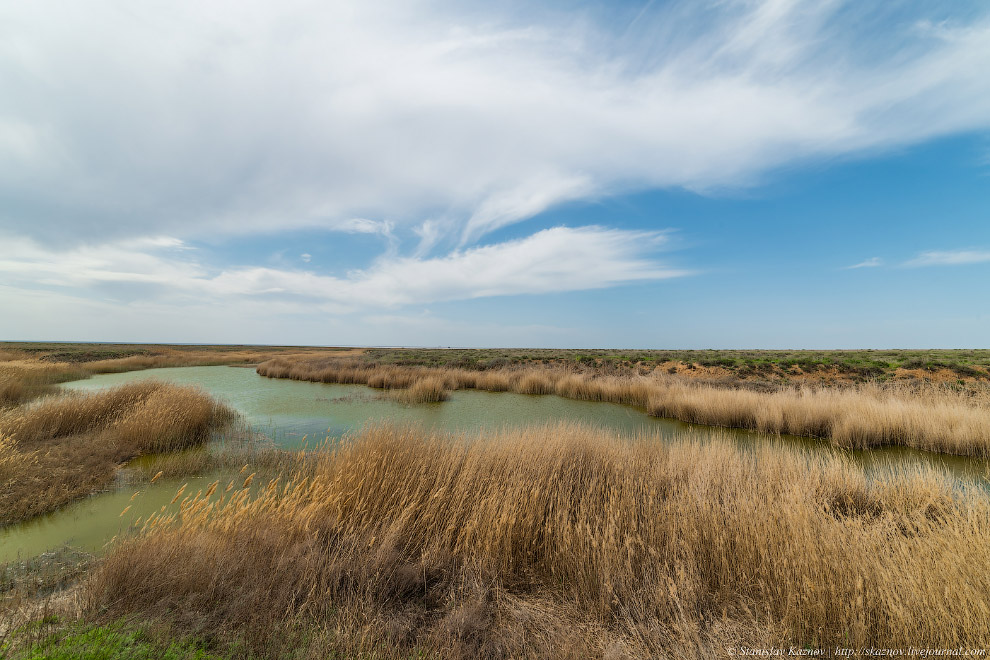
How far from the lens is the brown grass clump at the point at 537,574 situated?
235 centimetres

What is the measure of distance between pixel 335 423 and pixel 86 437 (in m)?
5.21

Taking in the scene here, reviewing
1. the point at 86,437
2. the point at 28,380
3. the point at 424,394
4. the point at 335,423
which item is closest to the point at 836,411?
the point at 424,394

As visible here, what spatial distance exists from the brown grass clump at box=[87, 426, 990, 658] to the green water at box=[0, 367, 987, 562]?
2481 mm

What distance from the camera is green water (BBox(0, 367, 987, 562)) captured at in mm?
4648

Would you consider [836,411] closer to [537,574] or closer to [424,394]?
[537,574]

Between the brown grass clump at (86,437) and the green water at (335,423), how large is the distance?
0.52 m

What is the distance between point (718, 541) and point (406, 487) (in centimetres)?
315

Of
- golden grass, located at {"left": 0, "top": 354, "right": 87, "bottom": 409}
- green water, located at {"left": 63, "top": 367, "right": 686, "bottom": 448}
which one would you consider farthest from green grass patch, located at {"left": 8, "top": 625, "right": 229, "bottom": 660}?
golden grass, located at {"left": 0, "top": 354, "right": 87, "bottom": 409}

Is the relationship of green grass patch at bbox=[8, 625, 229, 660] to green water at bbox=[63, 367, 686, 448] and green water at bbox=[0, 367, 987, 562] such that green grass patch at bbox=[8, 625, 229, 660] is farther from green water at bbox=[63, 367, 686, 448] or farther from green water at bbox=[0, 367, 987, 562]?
green water at bbox=[63, 367, 686, 448]

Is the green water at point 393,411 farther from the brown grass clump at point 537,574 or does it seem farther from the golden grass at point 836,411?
the brown grass clump at point 537,574

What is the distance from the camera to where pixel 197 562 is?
2.74 metres

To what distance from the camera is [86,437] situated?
7961 mm

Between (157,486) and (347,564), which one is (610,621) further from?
(157,486)

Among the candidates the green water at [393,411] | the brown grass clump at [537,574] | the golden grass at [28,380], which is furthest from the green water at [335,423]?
the golden grass at [28,380]
